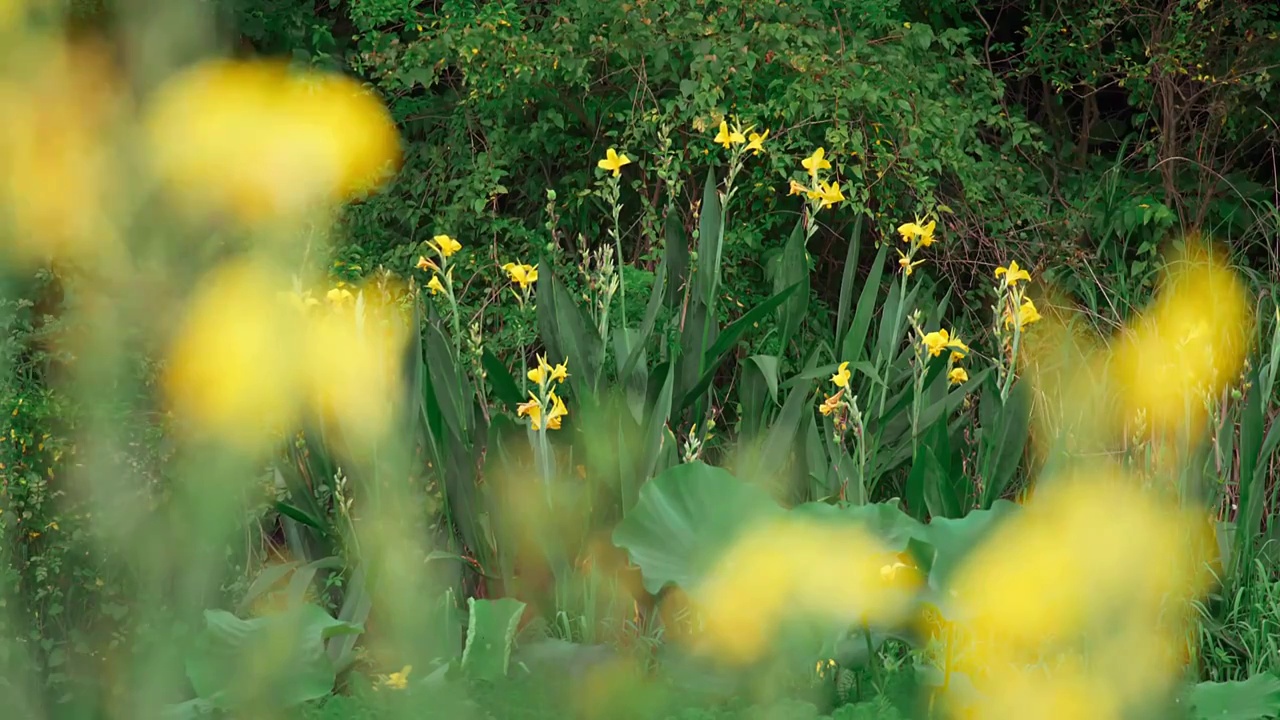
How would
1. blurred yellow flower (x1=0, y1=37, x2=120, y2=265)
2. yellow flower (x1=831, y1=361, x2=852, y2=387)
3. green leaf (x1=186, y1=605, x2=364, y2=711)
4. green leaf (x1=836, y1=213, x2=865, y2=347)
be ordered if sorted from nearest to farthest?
blurred yellow flower (x1=0, y1=37, x2=120, y2=265) → green leaf (x1=186, y1=605, x2=364, y2=711) → yellow flower (x1=831, y1=361, x2=852, y2=387) → green leaf (x1=836, y1=213, x2=865, y2=347)

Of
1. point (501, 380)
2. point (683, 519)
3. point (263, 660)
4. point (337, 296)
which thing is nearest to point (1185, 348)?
point (683, 519)

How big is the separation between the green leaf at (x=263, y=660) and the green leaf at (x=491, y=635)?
0.21 meters

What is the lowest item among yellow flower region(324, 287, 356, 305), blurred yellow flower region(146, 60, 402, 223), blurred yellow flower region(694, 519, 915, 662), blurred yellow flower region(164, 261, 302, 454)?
blurred yellow flower region(694, 519, 915, 662)

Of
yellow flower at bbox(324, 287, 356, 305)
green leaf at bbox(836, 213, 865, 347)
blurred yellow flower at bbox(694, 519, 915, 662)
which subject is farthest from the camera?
green leaf at bbox(836, 213, 865, 347)

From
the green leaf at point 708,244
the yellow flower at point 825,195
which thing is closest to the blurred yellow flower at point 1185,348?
the yellow flower at point 825,195

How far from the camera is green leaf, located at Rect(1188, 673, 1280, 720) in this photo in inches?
75.0

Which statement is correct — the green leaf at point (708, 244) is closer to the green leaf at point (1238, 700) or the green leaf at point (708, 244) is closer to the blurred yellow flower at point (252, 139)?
the green leaf at point (1238, 700)

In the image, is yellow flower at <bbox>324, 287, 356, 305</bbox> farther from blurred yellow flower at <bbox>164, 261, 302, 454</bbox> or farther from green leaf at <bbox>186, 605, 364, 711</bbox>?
blurred yellow flower at <bbox>164, 261, 302, 454</bbox>

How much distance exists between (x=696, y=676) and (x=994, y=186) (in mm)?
3425

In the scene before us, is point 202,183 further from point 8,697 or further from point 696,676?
point 696,676

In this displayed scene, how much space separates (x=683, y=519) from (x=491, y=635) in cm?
36

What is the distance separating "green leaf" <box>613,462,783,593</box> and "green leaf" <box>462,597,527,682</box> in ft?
0.69

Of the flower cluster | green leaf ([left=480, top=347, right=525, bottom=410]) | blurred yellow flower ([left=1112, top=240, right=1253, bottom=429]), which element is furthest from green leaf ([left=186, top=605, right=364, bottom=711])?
blurred yellow flower ([left=1112, top=240, right=1253, bottom=429])

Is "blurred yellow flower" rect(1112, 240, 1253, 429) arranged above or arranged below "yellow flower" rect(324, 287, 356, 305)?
below
